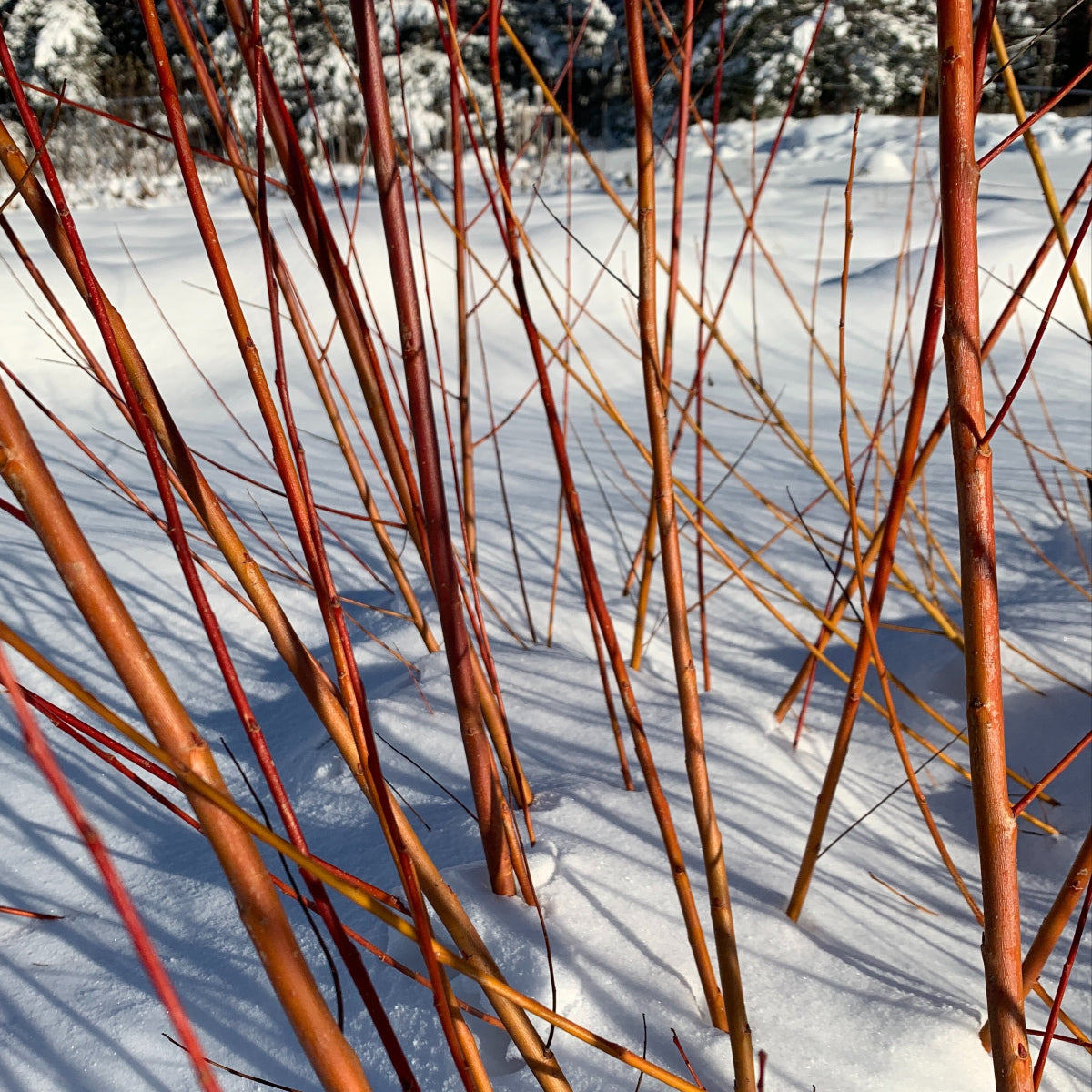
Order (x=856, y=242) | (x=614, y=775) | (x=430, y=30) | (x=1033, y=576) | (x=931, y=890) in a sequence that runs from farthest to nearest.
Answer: (x=430, y=30)
(x=856, y=242)
(x=1033, y=576)
(x=614, y=775)
(x=931, y=890)

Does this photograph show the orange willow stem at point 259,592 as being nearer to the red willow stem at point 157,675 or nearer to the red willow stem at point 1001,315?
the red willow stem at point 157,675

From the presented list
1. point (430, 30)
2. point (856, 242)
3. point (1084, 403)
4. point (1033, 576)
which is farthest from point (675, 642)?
point (430, 30)

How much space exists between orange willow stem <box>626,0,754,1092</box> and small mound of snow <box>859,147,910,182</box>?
7057 mm

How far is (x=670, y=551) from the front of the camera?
1.58 feet

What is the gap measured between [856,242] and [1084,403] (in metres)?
2.21

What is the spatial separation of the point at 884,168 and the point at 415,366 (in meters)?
7.46

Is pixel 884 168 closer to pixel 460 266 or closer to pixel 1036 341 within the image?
pixel 460 266


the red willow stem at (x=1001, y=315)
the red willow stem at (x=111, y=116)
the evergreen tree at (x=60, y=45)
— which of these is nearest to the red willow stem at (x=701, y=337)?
the red willow stem at (x=1001, y=315)

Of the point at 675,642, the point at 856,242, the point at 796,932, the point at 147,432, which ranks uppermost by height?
the point at 147,432

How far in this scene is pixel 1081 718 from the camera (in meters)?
0.98

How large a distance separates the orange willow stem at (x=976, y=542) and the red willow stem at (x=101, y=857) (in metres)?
0.28

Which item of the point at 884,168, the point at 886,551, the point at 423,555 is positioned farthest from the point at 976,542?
the point at 884,168

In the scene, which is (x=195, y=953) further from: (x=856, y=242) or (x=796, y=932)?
(x=856, y=242)

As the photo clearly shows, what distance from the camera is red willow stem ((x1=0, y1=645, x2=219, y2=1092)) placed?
0.21 meters
